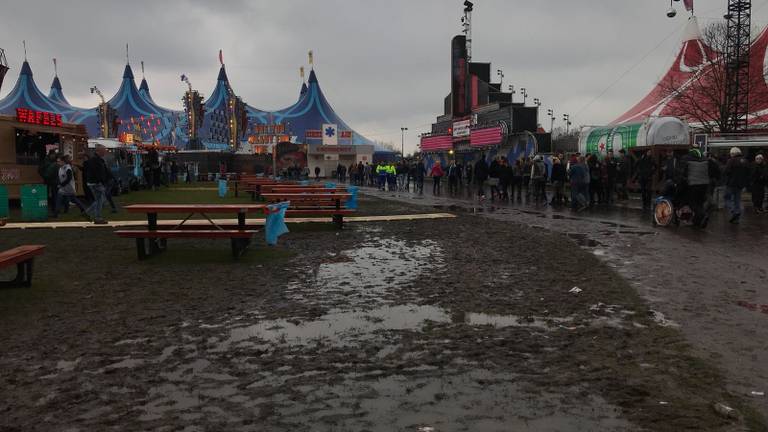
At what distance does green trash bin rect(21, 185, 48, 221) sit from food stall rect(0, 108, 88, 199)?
3.47 metres

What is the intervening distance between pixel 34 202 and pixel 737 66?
39.8 m

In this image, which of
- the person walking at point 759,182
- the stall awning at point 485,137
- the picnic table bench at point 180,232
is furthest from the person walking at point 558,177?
the stall awning at point 485,137

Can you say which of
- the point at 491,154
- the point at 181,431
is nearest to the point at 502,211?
the point at 181,431

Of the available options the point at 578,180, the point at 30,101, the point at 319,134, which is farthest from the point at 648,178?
the point at 30,101

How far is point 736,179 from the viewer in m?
15.1

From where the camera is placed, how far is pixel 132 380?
4098mm

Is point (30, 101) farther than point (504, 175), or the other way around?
point (30, 101)

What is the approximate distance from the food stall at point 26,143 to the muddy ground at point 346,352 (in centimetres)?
1314

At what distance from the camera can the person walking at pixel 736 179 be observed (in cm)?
1493

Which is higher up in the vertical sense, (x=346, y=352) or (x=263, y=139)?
(x=263, y=139)

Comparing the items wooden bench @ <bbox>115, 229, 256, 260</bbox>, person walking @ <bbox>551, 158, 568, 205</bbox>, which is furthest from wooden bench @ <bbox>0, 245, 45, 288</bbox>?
person walking @ <bbox>551, 158, 568, 205</bbox>

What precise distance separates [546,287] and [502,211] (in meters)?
11.9

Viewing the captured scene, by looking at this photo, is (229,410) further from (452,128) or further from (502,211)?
(452,128)

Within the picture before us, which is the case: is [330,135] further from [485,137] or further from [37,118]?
[37,118]
